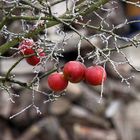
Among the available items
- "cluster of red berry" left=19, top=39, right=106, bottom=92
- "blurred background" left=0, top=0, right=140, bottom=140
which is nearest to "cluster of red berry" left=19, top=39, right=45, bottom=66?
"cluster of red berry" left=19, top=39, right=106, bottom=92

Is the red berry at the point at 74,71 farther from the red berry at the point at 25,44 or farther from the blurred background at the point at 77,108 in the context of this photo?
the blurred background at the point at 77,108

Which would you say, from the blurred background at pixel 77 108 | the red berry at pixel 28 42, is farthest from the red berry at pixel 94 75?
the blurred background at pixel 77 108

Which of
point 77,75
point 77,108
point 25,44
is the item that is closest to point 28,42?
point 25,44

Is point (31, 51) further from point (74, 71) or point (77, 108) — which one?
point (77, 108)

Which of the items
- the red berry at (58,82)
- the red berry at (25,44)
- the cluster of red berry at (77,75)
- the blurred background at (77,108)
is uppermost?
the red berry at (25,44)

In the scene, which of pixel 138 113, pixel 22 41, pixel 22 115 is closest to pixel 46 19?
pixel 22 41

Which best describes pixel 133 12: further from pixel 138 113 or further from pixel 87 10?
pixel 87 10
